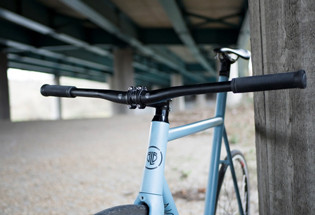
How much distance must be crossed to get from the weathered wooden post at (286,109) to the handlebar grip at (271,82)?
1.62 feet

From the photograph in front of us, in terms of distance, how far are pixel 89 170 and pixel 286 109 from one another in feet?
10.2

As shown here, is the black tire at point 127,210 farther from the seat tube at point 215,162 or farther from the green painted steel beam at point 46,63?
the green painted steel beam at point 46,63

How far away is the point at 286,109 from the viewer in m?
1.16

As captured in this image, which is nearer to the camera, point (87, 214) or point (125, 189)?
point (87, 214)

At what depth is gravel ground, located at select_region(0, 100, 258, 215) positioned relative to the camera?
270cm

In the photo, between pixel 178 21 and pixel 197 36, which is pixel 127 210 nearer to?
pixel 178 21

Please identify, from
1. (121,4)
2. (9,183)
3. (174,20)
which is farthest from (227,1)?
(9,183)

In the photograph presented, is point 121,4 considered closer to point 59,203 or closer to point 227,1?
point 227,1

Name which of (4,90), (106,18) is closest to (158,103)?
(106,18)

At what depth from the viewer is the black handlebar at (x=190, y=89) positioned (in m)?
0.65

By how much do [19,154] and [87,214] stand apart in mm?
2917

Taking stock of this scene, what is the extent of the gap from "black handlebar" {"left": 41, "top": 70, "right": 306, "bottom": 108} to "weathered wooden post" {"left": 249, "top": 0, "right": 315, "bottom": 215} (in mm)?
498

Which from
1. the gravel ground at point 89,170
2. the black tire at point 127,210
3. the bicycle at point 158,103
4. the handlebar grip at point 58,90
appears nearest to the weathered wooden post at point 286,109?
the bicycle at point 158,103

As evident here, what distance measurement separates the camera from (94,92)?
911 millimetres
